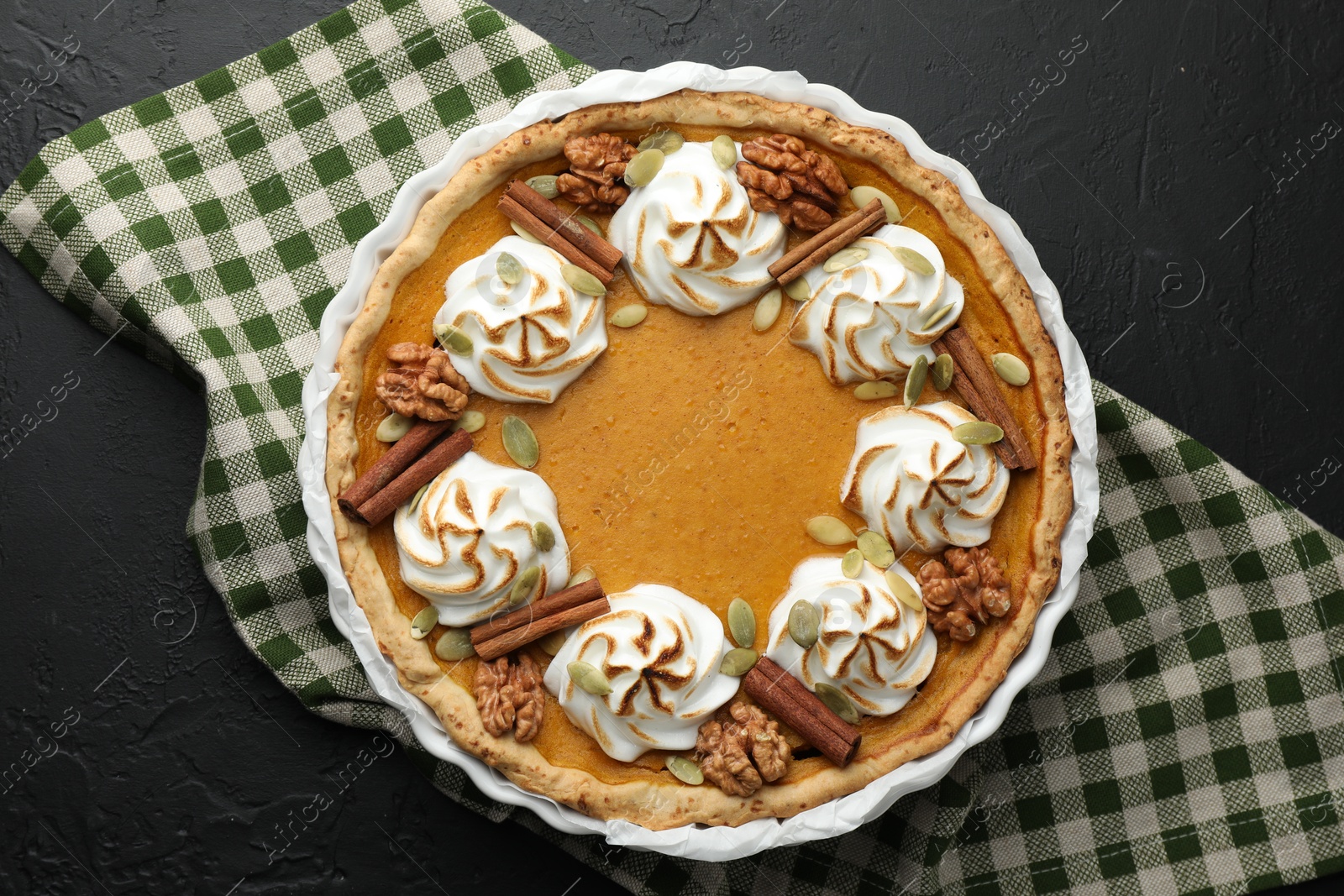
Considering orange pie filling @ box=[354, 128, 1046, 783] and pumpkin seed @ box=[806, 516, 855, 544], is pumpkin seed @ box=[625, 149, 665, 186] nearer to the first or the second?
orange pie filling @ box=[354, 128, 1046, 783]

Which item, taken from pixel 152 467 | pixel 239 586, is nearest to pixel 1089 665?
pixel 239 586

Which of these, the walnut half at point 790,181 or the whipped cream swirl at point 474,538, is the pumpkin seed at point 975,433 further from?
the whipped cream swirl at point 474,538

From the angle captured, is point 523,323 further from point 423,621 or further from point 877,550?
point 877,550

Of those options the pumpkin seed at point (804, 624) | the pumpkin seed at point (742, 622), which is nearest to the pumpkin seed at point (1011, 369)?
the pumpkin seed at point (804, 624)

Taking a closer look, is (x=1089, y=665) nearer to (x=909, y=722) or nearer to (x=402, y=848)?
(x=909, y=722)

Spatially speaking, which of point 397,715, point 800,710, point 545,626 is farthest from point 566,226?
point 397,715

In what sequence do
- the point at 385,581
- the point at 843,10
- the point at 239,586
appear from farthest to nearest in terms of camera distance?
the point at 843,10 < the point at 239,586 < the point at 385,581

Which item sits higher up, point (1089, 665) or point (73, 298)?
point (73, 298)
